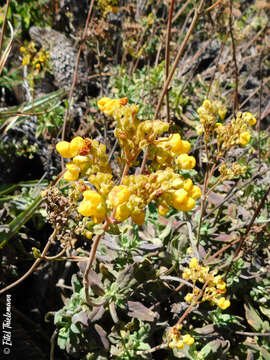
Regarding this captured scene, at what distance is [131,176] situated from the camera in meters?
0.96

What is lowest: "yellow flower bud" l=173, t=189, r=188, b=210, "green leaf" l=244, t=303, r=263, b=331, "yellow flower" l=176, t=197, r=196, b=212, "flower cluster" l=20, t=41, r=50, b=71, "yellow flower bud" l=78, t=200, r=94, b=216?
"green leaf" l=244, t=303, r=263, b=331

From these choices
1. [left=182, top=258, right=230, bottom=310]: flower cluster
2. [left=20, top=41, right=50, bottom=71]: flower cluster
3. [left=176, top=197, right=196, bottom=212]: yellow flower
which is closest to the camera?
[left=176, top=197, right=196, bottom=212]: yellow flower

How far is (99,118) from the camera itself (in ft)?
9.58

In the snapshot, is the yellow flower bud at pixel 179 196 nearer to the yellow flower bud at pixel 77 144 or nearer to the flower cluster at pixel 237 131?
the yellow flower bud at pixel 77 144

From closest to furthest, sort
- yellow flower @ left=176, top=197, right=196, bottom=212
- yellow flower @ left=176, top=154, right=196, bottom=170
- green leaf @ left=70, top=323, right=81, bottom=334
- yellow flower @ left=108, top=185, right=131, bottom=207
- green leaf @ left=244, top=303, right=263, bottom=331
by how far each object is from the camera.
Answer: yellow flower @ left=108, top=185, right=131, bottom=207, yellow flower @ left=176, top=197, right=196, bottom=212, yellow flower @ left=176, top=154, right=196, bottom=170, green leaf @ left=70, top=323, right=81, bottom=334, green leaf @ left=244, top=303, right=263, bottom=331

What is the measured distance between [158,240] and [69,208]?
0.72m

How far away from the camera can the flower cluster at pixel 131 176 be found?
937mm

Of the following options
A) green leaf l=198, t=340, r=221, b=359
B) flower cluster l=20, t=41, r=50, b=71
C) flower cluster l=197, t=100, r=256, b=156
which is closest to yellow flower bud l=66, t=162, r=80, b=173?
flower cluster l=197, t=100, r=256, b=156

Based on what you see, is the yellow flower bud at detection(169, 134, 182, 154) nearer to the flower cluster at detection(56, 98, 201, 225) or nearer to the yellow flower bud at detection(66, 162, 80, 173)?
the flower cluster at detection(56, 98, 201, 225)

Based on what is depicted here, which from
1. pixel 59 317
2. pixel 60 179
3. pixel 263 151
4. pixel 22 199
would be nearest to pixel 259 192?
pixel 263 151

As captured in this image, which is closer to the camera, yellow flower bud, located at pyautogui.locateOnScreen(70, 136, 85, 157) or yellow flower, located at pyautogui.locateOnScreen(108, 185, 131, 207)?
yellow flower, located at pyautogui.locateOnScreen(108, 185, 131, 207)

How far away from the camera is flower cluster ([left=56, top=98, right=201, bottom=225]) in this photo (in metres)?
0.94

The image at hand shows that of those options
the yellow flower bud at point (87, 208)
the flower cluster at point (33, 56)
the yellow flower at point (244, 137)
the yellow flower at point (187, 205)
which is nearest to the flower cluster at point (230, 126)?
the yellow flower at point (244, 137)

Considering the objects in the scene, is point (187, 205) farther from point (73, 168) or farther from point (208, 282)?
point (208, 282)
